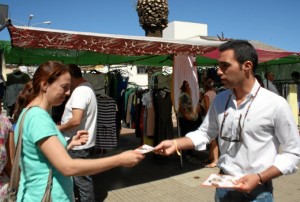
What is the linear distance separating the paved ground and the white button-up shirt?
10.3 feet

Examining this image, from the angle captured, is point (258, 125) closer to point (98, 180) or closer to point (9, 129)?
point (9, 129)

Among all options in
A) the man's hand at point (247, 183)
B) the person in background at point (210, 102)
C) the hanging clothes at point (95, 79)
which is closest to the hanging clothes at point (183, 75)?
the person in background at point (210, 102)

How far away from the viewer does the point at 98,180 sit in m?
6.00

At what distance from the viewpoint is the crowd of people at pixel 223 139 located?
175 cm

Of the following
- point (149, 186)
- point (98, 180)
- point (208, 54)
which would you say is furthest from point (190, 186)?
point (208, 54)

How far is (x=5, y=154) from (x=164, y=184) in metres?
3.82

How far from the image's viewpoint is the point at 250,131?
6.26ft

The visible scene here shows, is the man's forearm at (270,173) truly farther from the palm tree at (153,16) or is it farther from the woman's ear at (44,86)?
the palm tree at (153,16)

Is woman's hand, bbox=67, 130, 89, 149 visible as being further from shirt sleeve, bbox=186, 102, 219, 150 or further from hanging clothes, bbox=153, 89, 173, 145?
hanging clothes, bbox=153, 89, 173, 145

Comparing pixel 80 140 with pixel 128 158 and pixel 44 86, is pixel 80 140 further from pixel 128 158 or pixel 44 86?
pixel 128 158

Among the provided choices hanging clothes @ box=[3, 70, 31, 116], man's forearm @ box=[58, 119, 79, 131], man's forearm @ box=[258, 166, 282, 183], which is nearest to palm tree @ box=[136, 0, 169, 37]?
hanging clothes @ box=[3, 70, 31, 116]

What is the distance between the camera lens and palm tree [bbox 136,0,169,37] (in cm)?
1029

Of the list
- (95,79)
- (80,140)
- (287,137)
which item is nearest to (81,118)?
(80,140)

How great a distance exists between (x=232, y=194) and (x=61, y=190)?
1097 millimetres
